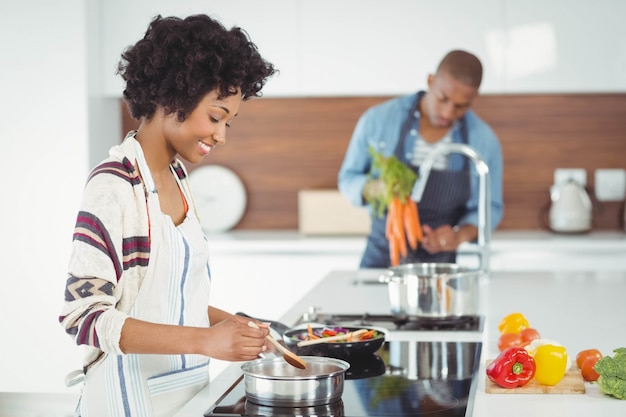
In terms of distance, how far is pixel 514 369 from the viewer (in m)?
1.57

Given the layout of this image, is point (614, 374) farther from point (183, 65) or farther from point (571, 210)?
point (571, 210)

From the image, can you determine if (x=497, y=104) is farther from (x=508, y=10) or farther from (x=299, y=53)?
(x=299, y=53)

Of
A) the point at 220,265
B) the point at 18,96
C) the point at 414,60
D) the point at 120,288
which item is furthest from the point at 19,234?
the point at 120,288

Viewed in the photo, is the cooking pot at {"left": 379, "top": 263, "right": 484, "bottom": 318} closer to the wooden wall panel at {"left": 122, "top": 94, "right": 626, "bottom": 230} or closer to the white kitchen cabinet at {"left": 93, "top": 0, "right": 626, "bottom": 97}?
the white kitchen cabinet at {"left": 93, "top": 0, "right": 626, "bottom": 97}

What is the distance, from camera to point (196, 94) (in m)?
1.65

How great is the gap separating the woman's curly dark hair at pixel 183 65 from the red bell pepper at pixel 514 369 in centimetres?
68

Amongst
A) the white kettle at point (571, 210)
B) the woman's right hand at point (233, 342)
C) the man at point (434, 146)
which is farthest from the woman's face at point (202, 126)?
the white kettle at point (571, 210)

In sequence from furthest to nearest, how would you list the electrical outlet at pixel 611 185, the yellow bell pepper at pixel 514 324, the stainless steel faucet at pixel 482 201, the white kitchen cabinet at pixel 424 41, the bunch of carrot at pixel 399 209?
the electrical outlet at pixel 611 185
the white kitchen cabinet at pixel 424 41
the bunch of carrot at pixel 399 209
the stainless steel faucet at pixel 482 201
the yellow bell pepper at pixel 514 324

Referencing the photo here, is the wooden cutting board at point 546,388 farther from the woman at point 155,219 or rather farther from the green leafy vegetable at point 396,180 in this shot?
the green leafy vegetable at point 396,180

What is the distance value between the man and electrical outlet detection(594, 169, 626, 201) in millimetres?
1391

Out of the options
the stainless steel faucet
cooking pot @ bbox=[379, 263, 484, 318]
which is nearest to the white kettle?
the stainless steel faucet

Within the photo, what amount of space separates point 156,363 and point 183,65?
538 millimetres

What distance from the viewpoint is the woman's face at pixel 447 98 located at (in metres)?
3.54

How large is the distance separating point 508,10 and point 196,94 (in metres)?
3.25
